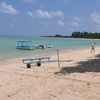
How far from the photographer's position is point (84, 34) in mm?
183750

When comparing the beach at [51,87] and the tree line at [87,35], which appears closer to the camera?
the beach at [51,87]

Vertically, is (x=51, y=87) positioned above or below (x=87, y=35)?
above

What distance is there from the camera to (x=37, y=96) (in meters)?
9.54

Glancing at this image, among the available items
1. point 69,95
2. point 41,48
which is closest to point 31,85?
point 69,95

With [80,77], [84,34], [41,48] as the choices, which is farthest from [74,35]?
[80,77]

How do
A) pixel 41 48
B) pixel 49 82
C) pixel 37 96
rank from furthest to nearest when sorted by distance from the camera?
pixel 41 48, pixel 49 82, pixel 37 96

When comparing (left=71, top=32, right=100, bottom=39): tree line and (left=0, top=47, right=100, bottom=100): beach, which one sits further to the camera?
(left=71, top=32, right=100, bottom=39): tree line

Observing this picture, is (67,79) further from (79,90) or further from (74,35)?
(74,35)

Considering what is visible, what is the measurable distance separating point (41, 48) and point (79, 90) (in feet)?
136

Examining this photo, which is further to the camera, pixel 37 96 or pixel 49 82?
pixel 49 82

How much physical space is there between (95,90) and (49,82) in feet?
7.40

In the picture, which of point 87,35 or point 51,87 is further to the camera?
point 87,35

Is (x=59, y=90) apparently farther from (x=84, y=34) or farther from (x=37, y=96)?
(x=84, y=34)

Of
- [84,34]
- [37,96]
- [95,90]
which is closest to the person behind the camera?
[37,96]
